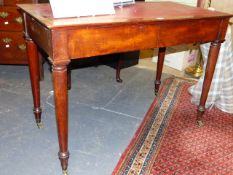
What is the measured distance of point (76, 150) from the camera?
5.44 feet

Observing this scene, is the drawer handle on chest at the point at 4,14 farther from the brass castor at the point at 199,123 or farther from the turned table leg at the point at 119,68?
the brass castor at the point at 199,123

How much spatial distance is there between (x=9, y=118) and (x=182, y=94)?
4.93 ft

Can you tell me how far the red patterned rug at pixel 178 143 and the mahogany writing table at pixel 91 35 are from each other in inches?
19.1

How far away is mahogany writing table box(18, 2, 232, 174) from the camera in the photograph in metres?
1.13

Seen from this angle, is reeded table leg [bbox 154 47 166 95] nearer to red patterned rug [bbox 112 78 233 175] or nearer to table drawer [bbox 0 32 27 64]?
red patterned rug [bbox 112 78 233 175]

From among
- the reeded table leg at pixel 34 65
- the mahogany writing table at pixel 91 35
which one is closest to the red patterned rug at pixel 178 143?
the mahogany writing table at pixel 91 35

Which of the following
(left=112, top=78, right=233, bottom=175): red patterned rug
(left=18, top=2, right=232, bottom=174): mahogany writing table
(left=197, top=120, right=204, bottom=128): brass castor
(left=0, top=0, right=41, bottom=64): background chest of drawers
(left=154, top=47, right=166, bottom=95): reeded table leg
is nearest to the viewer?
(left=18, top=2, right=232, bottom=174): mahogany writing table

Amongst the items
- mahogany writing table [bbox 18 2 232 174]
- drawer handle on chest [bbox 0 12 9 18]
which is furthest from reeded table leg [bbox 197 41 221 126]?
drawer handle on chest [bbox 0 12 9 18]

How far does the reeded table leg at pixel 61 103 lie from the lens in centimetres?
A: 117

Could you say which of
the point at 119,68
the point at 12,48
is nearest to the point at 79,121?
the point at 119,68

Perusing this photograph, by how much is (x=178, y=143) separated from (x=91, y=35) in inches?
38.8

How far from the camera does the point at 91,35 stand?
1180 mm

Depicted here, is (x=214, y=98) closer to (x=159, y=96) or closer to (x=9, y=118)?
(x=159, y=96)

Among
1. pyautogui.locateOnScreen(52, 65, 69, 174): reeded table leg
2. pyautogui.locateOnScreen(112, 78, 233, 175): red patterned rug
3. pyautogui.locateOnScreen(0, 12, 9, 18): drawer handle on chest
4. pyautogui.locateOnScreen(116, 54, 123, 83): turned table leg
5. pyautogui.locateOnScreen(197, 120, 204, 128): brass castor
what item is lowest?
pyautogui.locateOnScreen(112, 78, 233, 175): red patterned rug
